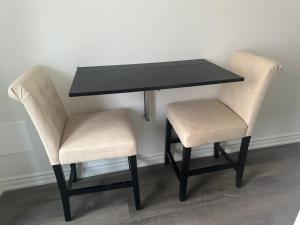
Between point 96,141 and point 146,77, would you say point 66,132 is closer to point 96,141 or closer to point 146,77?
point 96,141

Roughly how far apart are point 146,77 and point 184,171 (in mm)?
660

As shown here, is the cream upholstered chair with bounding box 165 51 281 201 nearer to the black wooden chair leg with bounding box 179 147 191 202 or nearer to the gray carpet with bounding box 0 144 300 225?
the black wooden chair leg with bounding box 179 147 191 202

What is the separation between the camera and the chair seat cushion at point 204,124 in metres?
1.42

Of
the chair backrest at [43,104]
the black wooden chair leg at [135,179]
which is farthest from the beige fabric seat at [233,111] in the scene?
the chair backrest at [43,104]

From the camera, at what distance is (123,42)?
1561 millimetres

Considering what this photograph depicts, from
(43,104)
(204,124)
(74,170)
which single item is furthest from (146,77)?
(74,170)

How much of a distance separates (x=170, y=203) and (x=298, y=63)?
4.99ft

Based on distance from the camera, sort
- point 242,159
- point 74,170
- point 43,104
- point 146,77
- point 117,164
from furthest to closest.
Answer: point 117,164 → point 74,170 → point 242,159 → point 146,77 → point 43,104

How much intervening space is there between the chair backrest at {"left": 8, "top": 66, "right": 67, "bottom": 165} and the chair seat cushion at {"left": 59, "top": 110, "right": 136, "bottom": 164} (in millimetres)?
57

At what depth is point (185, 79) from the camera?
1.33 m

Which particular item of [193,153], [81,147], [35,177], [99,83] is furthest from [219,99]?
[35,177]

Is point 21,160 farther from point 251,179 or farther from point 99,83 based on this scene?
point 251,179

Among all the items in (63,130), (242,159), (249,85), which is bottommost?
(242,159)

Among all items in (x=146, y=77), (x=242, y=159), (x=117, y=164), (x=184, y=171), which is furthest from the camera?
(x=117, y=164)
